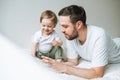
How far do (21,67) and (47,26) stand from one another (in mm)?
161

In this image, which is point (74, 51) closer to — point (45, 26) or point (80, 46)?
point (80, 46)

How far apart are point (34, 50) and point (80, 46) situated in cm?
17

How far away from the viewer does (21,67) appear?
0.77 m

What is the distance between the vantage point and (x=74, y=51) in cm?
92

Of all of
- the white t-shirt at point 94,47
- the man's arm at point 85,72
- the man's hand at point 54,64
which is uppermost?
the white t-shirt at point 94,47

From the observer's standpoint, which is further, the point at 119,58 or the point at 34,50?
the point at 119,58

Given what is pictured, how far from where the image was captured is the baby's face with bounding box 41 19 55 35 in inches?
32.3

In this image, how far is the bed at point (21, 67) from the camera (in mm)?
759

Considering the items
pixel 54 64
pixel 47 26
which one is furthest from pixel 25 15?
pixel 54 64

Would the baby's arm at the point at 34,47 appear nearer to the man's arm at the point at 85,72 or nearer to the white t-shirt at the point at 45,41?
the white t-shirt at the point at 45,41

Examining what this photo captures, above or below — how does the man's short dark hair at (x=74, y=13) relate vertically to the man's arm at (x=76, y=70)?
above

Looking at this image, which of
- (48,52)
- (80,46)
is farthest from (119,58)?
(48,52)

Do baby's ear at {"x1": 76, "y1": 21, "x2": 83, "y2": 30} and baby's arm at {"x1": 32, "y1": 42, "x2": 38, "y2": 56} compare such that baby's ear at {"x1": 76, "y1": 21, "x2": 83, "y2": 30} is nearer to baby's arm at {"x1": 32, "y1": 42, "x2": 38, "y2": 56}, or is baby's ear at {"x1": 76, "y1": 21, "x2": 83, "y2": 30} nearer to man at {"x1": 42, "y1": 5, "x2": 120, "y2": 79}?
man at {"x1": 42, "y1": 5, "x2": 120, "y2": 79}

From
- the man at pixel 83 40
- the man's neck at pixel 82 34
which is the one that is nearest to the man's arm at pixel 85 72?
the man at pixel 83 40
